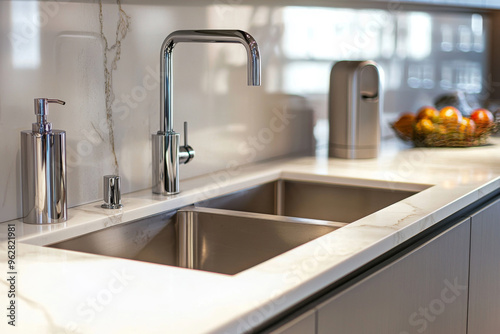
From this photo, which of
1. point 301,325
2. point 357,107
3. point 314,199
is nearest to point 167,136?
point 314,199

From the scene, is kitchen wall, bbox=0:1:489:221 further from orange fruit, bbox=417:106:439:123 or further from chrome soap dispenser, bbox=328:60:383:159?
orange fruit, bbox=417:106:439:123

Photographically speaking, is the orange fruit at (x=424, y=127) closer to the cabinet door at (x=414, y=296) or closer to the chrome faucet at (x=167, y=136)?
the cabinet door at (x=414, y=296)

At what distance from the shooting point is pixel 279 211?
1.76m

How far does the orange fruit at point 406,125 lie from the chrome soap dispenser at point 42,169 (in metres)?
1.38

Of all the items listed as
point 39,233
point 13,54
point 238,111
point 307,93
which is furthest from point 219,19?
point 39,233

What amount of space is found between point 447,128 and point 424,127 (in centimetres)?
7

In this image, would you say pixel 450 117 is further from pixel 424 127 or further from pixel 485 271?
pixel 485 271

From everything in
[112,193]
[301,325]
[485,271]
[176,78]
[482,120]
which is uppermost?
[176,78]

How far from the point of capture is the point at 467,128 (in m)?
2.21

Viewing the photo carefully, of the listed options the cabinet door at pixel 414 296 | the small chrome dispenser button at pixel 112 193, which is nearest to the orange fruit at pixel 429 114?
the cabinet door at pixel 414 296

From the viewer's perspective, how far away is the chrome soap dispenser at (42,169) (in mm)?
1118

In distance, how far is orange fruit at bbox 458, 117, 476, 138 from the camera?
7.22 feet

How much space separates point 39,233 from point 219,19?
813mm

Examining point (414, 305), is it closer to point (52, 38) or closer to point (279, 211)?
point (279, 211)
